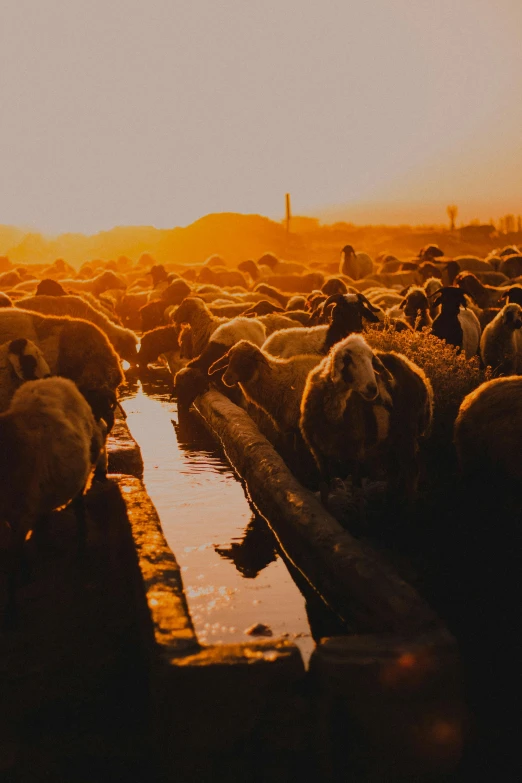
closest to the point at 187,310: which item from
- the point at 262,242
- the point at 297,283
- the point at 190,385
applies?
the point at 190,385

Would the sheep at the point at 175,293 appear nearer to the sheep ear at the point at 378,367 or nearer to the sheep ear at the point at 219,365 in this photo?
the sheep ear at the point at 219,365

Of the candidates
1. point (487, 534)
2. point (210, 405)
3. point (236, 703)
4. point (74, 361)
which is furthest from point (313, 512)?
point (210, 405)

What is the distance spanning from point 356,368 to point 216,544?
2126mm

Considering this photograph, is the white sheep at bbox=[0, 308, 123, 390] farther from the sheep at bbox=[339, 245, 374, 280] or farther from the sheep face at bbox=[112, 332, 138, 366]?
the sheep at bbox=[339, 245, 374, 280]

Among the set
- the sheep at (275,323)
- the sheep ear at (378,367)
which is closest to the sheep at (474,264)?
the sheep at (275,323)

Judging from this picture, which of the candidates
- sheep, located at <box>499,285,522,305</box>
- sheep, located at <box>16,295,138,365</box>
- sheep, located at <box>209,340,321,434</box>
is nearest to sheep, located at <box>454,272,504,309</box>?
sheep, located at <box>499,285,522,305</box>

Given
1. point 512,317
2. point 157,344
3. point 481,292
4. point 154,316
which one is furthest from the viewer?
point 154,316

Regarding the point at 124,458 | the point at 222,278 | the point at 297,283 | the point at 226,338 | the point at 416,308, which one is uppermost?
the point at 416,308

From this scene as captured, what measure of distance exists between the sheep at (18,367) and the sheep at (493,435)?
3598 mm

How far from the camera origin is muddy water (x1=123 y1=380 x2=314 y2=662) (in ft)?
21.6

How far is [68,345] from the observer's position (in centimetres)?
971

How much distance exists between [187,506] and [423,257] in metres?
26.4

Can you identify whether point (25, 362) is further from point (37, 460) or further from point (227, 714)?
point (227, 714)

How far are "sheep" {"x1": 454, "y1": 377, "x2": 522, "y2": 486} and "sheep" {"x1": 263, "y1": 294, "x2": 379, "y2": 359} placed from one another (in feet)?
10.7
